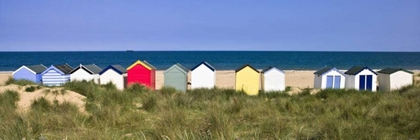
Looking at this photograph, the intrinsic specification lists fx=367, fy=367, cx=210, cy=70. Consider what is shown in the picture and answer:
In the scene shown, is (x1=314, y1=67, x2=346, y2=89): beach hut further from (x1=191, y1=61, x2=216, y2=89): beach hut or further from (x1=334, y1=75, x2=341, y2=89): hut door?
(x1=191, y1=61, x2=216, y2=89): beach hut

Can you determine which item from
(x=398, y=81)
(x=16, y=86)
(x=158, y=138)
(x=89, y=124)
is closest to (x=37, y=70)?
(x=16, y=86)

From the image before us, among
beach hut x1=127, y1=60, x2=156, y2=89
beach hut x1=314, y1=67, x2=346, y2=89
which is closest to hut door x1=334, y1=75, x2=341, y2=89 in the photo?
beach hut x1=314, y1=67, x2=346, y2=89

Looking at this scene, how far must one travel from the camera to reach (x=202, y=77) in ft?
44.5

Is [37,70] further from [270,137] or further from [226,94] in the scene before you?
[270,137]

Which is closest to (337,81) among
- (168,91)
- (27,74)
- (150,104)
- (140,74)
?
(168,91)

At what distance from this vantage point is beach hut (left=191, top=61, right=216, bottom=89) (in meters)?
13.5

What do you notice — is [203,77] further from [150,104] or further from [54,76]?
[54,76]

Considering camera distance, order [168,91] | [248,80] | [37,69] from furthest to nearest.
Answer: [37,69], [248,80], [168,91]

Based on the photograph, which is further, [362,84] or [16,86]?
[362,84]

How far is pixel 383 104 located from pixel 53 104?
8326 mm

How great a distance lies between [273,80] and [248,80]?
3.30 ft

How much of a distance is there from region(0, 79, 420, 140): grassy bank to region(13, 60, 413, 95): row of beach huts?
2.63 meters

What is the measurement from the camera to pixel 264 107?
29.6 ft

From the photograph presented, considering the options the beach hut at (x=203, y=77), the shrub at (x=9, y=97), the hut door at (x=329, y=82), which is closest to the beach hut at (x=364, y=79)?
the hut door at (x=329, y=82)
